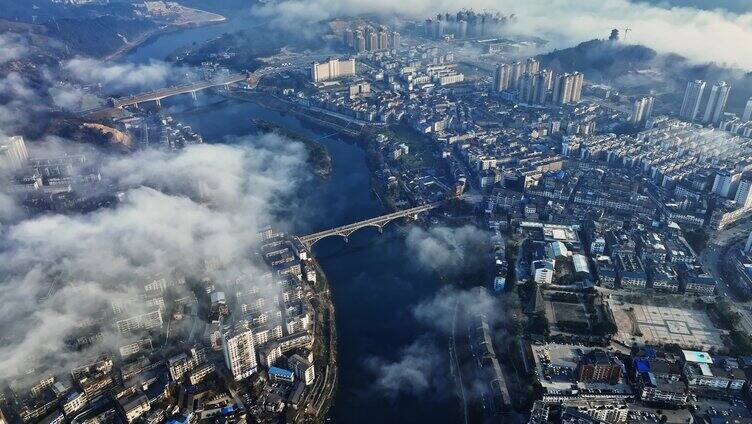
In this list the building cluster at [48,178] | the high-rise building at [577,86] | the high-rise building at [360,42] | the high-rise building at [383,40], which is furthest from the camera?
the high-rise building at [383,40]

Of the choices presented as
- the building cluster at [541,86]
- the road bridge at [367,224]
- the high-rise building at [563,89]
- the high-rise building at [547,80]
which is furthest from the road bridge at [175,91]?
the road bridge at [367,224]

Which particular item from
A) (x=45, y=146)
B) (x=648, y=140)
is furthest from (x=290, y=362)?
(x=648, y=140)

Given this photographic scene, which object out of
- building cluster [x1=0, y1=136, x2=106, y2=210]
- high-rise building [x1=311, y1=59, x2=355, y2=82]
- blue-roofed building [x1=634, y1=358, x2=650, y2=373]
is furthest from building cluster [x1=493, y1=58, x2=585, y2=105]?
building cluster [x1=0, y1=136, x2=106, y2=210]

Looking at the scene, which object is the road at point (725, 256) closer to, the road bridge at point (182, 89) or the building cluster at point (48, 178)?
the building cluster at point (48, 178)

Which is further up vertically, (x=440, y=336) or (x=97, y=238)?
(x=97, y=238)

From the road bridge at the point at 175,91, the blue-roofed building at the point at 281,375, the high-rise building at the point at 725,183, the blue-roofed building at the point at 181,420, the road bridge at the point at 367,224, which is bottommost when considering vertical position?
the blue-roofed building at the point at 281,375

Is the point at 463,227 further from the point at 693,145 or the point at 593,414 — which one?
the point at 693,145
